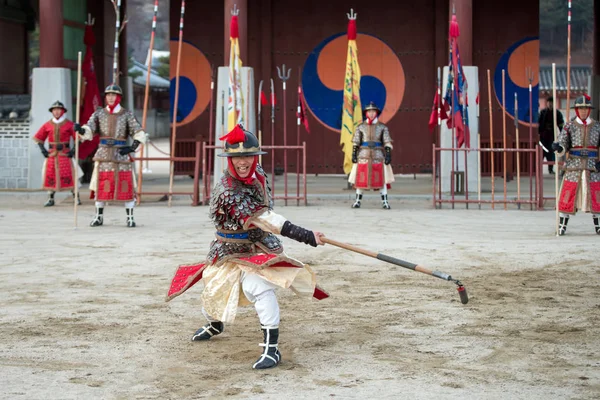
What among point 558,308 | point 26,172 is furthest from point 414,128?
point 558,308

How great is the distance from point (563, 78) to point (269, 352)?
118ft

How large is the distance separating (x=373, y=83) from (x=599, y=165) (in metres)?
7.77

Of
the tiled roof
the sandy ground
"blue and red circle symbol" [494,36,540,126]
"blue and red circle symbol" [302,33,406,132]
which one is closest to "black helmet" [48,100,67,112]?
the sandy ground

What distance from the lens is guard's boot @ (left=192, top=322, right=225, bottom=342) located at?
5.59m

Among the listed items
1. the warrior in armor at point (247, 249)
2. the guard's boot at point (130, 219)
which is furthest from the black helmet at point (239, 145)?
the guard's boot at point (130, 219)

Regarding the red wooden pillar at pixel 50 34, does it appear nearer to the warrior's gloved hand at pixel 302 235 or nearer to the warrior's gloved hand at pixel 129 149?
the warrior's gloved hand at pixel 129 149

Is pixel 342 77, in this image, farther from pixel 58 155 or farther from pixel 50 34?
pixel 58 155

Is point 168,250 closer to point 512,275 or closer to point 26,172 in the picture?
point 512,275

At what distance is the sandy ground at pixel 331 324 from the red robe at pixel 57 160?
366 centimetres

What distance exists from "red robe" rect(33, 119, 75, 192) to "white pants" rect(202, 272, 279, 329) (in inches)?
365

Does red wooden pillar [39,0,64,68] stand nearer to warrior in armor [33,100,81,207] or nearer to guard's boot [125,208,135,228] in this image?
warrior in armor [33,100,81,207]

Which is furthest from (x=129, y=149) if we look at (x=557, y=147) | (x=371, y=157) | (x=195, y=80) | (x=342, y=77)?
(x=342, y=77)

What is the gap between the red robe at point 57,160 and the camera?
45.8 feet

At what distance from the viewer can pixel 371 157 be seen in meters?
13.8
